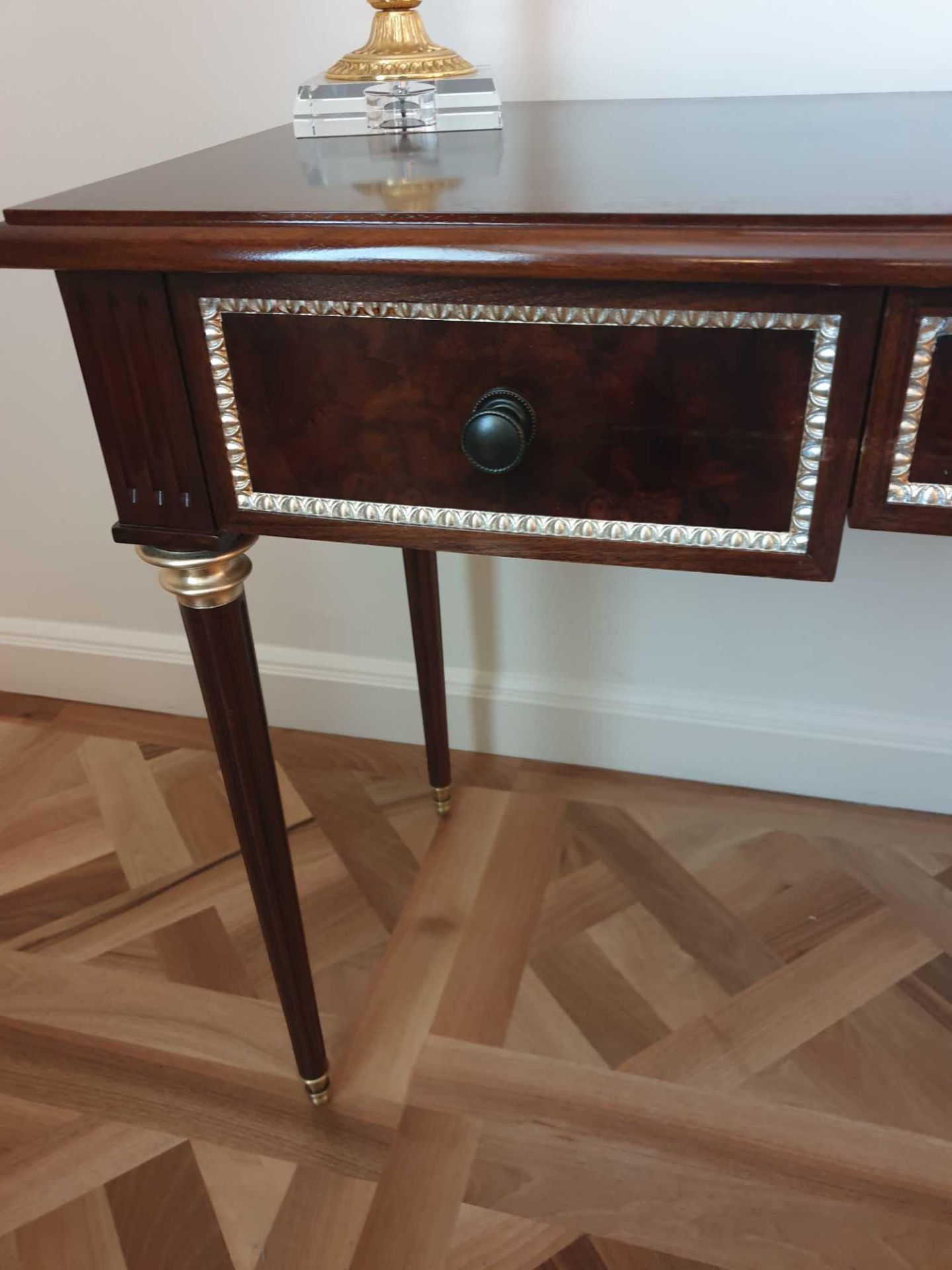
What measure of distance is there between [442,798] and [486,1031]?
11.7 inches

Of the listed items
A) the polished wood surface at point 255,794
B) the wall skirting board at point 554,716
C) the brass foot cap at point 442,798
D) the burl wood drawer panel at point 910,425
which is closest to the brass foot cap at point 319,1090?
the polished wood surface at point 255,794

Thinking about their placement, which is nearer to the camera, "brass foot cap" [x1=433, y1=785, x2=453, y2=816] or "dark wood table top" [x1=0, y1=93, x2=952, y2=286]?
"dark wood table top" [x1=0, y1=93, x2=952, y2=286]

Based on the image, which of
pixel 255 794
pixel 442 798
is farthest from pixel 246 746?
pixel 442 798

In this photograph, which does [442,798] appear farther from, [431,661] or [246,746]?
[246,746]

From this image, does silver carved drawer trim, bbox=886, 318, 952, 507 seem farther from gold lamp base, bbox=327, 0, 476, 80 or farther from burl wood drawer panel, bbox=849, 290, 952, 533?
gold lamp base, bbox=327, 0, 476, 80

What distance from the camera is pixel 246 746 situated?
0.66 m

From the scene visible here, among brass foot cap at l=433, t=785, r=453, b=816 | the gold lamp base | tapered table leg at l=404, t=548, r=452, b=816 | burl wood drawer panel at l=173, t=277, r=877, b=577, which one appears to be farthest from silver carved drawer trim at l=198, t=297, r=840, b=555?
brass foot cap at l=433, t=785, r=453, b=816

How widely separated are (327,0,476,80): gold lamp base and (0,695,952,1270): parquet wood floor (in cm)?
74

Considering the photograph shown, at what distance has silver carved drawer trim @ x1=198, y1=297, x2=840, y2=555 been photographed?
452mm

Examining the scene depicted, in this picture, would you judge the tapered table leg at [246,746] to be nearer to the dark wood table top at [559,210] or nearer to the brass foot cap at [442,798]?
the dark wood table top at [559,210]

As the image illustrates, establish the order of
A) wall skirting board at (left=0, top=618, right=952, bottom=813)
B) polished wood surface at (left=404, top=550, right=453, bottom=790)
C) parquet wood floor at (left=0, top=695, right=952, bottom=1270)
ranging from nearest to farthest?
parquet wood floor at (left=0, top=695, right=952, bottom=1270) < polished wood surface at (left=404, top=550, right=453, bottom=790) < wall skirting board at (left=0, top=618, right=952, bottom=813)

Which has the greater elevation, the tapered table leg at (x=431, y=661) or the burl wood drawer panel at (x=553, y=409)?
the burl wood drawer panel at (x=553, y=409)

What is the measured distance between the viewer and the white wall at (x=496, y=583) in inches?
32.6

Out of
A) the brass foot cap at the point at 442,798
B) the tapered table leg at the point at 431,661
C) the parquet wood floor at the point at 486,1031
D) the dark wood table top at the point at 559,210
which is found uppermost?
the dark wood table top at the point at 559,210
